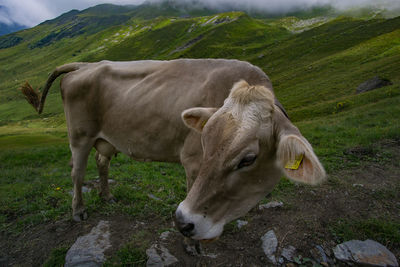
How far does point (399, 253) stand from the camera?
157 inches

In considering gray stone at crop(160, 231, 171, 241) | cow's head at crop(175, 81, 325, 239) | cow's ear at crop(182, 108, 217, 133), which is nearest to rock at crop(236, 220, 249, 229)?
gray stone at crop(160, 231, 171, 241)

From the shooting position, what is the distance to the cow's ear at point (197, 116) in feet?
10.9

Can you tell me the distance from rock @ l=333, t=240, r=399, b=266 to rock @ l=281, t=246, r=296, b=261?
67cm

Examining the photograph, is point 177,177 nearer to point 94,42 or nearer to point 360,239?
point 360,239

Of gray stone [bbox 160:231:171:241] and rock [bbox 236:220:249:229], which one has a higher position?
gray stone [bbox 160:231:171:241]

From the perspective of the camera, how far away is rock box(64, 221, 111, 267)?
418cm

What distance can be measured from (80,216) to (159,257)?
249 cm

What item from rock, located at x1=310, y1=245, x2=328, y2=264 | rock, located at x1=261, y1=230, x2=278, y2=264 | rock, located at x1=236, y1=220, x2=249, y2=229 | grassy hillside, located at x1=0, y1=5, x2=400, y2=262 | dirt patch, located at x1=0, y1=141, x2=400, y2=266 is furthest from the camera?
grassy hillside, located at x1=0, y1=5, x2=400, y2=262

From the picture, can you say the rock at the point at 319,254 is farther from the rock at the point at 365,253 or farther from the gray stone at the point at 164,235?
the gray stone at the point at 164,235

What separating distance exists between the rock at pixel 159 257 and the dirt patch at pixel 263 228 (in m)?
0.12

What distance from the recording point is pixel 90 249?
14.5 ft

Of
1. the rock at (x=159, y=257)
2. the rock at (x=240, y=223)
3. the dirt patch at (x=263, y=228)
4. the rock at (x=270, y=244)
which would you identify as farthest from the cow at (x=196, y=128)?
the rock at (x=270, y=244)

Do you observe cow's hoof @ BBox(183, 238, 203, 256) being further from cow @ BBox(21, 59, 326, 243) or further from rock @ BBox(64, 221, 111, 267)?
rock @ BBox(64, 221, 111, 267)

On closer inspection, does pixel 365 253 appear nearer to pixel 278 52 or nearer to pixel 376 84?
pixel 376 84
